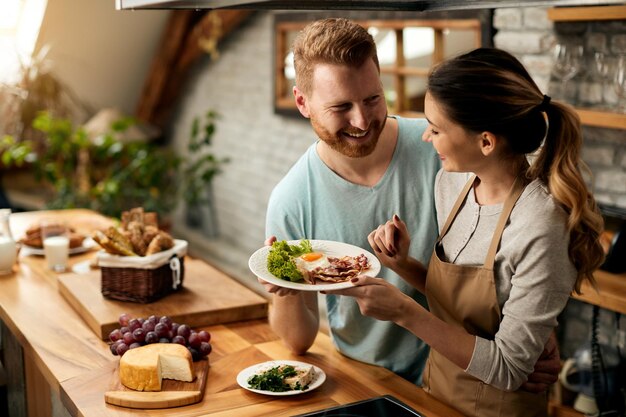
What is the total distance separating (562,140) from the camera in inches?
69.9

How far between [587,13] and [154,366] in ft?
7.37

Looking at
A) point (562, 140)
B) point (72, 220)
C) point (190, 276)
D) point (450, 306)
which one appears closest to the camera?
point (562, 140)

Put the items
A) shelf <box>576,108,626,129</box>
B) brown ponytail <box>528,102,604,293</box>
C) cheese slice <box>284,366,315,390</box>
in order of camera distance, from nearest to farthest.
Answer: brown ponytail <box>528,102,604,293</box>
cheese slice <box>284,366,315,390</box>
shelf <box>576,108,626,129</box>

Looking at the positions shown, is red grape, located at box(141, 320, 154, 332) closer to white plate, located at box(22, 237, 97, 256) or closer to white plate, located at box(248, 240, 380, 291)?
white plate, located at box(248, 240, 380, 291)

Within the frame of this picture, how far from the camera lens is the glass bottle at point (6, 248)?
9.58 ft

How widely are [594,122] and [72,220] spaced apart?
233 cm

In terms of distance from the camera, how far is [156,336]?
6.86 ft

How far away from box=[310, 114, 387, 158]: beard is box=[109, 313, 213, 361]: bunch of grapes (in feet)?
1.98

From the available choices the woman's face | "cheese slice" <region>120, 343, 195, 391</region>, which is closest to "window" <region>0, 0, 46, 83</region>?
"cheese slice" <region>120, 343, 195, 391</region>

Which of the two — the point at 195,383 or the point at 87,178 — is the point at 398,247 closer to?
the point at 195,383

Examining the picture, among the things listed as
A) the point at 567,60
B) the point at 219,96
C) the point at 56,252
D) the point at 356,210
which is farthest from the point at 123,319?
the point at 219,96

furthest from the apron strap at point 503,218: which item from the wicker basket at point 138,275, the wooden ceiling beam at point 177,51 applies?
the wooden ceiling beam at point 177,51

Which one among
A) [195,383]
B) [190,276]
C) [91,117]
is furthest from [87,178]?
[195,383]

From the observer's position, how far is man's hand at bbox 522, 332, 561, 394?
186 centimetres
